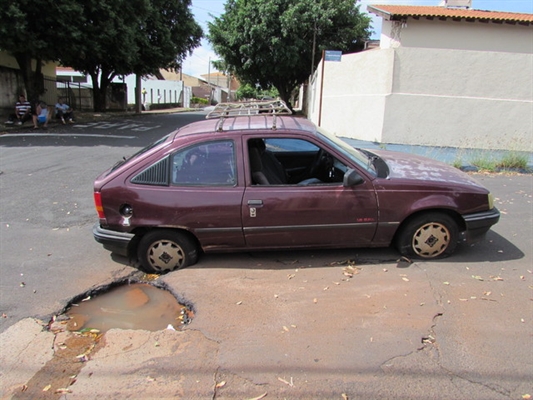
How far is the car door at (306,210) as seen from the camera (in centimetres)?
418

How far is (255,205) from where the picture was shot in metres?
4.18

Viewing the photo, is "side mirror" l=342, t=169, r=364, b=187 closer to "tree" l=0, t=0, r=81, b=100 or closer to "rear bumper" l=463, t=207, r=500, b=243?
"rear bumper" l=463, t=207, r=500, b=243

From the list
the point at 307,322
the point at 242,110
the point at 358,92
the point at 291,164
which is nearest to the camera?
the point at 307,322

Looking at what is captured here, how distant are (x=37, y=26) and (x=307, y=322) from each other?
16.8 meters

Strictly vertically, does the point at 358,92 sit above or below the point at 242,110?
above

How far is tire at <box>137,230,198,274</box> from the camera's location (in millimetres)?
4352

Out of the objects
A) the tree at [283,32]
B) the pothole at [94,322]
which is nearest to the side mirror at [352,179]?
the pothole at [94,322]

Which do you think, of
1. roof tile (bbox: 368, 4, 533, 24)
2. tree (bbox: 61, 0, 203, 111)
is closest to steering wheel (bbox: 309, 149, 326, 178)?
roof tile (bbox: 368, 4, 533, 24)

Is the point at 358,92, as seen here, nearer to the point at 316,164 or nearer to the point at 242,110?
the point at 316,164

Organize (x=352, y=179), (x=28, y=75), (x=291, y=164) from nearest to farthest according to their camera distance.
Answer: (x=352, y=179), (x=291, y=164), (x=28, y=75)

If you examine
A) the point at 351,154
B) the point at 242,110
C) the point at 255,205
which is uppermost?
the point at 242,110

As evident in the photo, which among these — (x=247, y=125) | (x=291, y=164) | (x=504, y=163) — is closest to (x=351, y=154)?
(x=247, y=125)

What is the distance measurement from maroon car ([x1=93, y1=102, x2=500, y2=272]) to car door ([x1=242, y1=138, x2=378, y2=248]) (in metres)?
0.01

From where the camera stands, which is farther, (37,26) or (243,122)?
(37,26)
